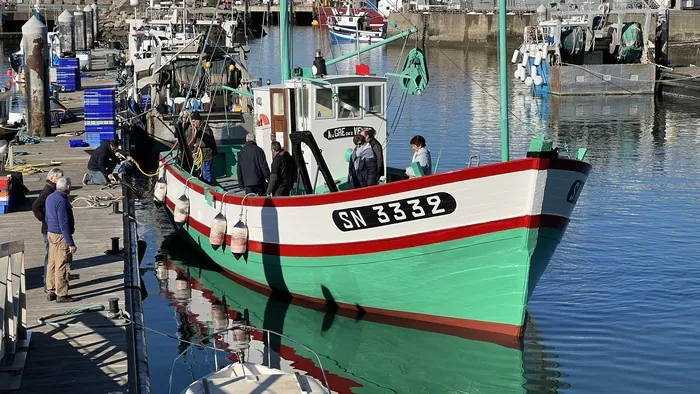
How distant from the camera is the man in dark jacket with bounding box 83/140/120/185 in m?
23.9

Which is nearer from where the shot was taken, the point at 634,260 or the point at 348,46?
the point at 634,260

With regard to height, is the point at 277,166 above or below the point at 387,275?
above

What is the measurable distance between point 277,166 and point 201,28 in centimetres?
3102

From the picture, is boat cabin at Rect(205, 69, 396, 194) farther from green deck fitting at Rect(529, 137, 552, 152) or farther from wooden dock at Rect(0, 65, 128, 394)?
green deck fitting at Rect(529, 137, 552, 152)

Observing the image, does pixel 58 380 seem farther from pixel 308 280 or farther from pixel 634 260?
pixel 634 260

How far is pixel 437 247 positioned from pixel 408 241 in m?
0.45

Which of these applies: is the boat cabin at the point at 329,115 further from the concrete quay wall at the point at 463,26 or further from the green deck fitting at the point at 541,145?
the concrete quay wall at the point at 463,26

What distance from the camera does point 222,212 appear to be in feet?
63.1

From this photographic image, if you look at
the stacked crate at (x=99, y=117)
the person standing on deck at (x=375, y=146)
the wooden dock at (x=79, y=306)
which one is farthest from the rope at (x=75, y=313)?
the stacked crate at (x=99, y=117)

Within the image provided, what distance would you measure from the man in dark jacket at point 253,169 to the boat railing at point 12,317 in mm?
6828

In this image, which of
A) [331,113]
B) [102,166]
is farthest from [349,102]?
[102,166]

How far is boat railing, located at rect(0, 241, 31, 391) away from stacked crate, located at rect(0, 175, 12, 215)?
809cm

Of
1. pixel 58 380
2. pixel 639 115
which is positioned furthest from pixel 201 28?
pixel 58 380

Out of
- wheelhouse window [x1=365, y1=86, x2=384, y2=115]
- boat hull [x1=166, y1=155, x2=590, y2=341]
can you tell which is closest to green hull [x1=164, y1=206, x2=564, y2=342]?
boat hull [x1=166, y1=155, x2=590, y2=341]
